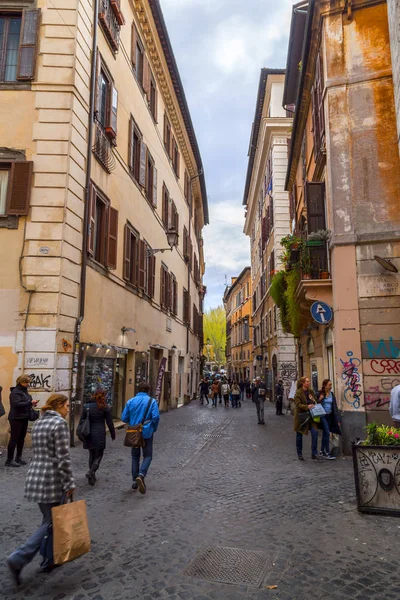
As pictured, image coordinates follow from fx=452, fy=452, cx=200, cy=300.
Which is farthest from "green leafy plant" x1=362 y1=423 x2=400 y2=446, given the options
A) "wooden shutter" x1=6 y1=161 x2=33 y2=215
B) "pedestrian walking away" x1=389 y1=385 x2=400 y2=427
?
"wooden shutter" x1=6 y1=161 x2=33 y2=215

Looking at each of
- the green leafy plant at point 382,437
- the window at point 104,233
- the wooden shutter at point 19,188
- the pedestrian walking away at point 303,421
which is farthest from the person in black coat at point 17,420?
the green leafy plant at point 382,437

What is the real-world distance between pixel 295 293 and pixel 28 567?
11.2m

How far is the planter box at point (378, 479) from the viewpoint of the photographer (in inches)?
222

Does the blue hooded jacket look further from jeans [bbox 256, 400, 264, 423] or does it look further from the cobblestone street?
jeans [bbox 256, 400, 264, 423]

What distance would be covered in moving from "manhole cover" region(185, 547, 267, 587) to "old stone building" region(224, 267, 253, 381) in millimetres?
37968

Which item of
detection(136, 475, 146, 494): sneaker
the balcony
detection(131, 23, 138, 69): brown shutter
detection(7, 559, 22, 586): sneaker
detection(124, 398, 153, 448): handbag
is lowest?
detection(7, 559, 22, 586): sneaker

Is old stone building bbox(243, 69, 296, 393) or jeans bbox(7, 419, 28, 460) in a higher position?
old stone building bbox(243, 69, 296, 393)

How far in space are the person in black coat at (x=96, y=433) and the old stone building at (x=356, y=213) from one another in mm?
5361

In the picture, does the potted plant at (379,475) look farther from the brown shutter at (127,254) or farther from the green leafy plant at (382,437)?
the brown shutter at (127,254)

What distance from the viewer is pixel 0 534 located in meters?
4.92

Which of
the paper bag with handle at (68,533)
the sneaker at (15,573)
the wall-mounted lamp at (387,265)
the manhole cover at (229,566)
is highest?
the wall-mounted lamp at (387,265)

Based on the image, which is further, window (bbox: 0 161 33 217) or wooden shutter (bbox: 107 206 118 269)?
wooden shutter (bbox: 107 206 118 269)

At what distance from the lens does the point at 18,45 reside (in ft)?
38.1

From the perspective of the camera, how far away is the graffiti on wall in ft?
32.4
